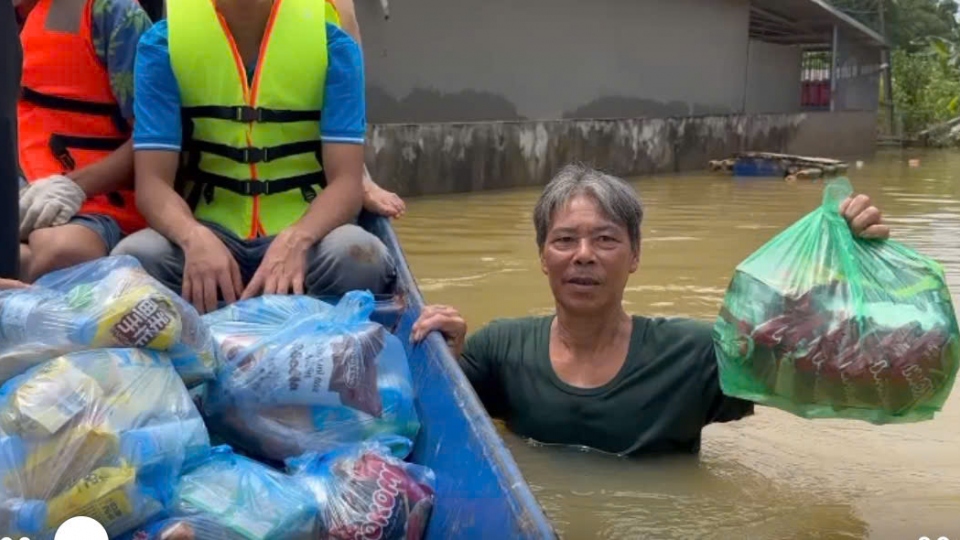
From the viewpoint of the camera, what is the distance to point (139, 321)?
2189mm

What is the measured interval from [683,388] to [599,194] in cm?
53

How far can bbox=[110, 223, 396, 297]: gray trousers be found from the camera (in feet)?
9.77

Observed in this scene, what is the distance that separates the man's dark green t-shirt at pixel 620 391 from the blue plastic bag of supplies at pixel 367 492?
93 centimetres

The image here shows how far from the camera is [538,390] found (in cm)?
323

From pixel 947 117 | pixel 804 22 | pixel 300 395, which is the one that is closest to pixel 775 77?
pixel 804 22

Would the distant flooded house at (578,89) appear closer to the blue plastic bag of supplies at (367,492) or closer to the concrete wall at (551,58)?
the concrete wall at (551,58)

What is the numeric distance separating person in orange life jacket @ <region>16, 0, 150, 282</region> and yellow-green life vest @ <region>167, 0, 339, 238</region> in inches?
7.7

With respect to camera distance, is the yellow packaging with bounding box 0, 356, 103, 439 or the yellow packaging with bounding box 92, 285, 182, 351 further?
the yellow packaging with bounding box 92, 285, 182, 351

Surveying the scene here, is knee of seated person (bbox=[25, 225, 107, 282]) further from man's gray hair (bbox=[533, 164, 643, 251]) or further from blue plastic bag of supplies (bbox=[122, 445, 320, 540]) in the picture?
man's gray hair (bbox=[533, 164, 643, 251])

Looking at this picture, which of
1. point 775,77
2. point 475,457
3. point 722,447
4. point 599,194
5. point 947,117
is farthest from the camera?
point 947,117

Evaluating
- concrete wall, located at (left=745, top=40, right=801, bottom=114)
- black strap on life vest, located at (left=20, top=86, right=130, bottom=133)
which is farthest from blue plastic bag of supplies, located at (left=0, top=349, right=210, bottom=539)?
concrete wall, located at (left=745, top=40, right=801, bottom=114)

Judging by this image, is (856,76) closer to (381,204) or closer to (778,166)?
(778,166)

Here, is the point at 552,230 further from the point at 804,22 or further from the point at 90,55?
the point at 804,22

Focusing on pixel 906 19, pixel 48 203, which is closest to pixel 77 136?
pixel 48 203
